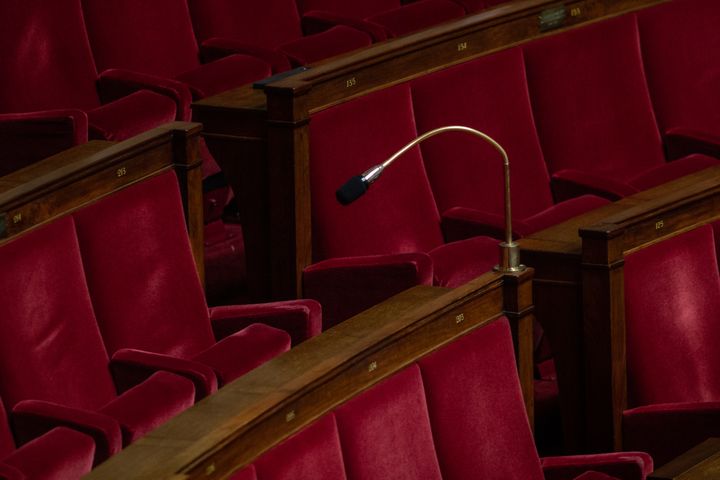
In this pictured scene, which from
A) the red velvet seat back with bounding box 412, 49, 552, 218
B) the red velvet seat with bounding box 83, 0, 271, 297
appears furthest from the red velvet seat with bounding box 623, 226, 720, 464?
the red velvet seat with bounding box 83, 0, 271, 297

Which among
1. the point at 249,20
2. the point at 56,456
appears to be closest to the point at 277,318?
the point at 56,456

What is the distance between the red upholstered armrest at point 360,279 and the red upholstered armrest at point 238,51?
0.15m

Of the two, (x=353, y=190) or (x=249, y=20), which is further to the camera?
(x=249, y=20)

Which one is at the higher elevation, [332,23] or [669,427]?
[332,23]

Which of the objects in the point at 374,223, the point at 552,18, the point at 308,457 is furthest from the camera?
the point at 552,18

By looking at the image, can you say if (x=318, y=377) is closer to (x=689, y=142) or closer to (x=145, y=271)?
(x=145, y=271)

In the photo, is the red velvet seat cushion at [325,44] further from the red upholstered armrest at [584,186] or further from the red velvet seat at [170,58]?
the red upholstered armrest at [584,186]

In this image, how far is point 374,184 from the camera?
2.34ft

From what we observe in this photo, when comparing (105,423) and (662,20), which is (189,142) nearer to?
(105,423)

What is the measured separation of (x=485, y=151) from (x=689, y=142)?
15 centimetres

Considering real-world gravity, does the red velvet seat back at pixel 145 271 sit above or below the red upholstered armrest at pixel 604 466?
above

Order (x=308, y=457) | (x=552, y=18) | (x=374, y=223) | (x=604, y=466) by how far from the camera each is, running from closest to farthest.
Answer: (x=308, y=457), (x=604, y=466), (x=374, y=223), (x=552, y=18)

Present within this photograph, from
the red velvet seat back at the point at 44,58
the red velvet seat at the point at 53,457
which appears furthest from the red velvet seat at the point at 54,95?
the red velvet seat at the point at 53,457

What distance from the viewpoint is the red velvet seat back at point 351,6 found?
0.89 meters
